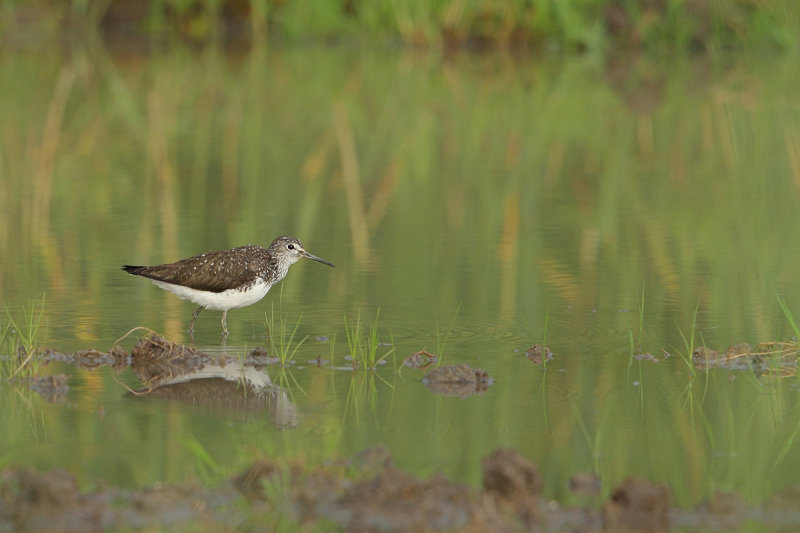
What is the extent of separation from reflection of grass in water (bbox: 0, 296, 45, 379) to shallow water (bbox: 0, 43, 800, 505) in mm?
156

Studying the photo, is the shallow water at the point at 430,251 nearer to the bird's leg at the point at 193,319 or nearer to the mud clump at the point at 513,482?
the bird's leg at the point at 193,319

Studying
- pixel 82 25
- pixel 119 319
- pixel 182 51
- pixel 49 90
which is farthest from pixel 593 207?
pixel 82 25

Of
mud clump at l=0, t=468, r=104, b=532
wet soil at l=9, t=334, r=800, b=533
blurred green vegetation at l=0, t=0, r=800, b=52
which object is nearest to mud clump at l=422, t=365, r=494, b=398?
wet soil at l=9, t=334, r=800, b=533

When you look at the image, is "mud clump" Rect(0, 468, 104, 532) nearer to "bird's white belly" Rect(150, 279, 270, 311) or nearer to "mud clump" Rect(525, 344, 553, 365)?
"mud clump" Rect(525, 344, 553, 365)

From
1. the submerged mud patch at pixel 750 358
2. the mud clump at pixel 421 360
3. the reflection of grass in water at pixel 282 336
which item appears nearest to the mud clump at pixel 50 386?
the reflection of grass in water at pixel 282 336

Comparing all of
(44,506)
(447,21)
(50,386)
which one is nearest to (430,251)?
(50,386)

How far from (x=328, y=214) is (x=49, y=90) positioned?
8673 millimetres

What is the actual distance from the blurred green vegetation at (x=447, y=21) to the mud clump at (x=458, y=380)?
17203mm

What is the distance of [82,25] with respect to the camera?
27000 mm

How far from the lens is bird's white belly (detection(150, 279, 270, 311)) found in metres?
8.45

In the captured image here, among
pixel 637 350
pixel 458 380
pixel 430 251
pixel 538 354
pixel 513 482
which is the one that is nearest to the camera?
pixel 513 482

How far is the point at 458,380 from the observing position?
7.19m

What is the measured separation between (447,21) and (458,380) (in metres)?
18.5

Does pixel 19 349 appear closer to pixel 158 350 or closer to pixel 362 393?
pixel 158 350
